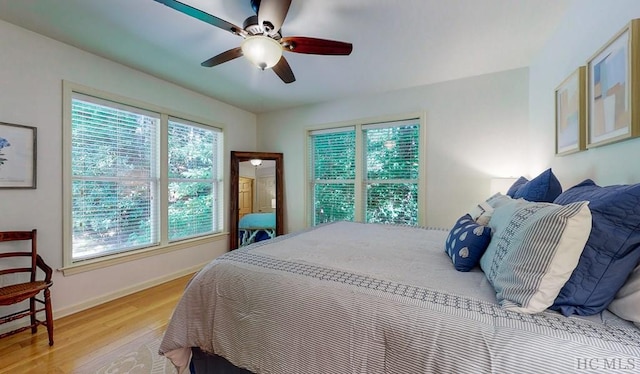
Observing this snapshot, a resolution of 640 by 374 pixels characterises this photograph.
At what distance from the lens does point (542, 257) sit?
832 millimetres

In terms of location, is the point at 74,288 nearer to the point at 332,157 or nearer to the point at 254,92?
the point at 254,92

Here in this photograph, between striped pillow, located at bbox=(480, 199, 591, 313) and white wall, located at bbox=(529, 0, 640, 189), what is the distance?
622 mm

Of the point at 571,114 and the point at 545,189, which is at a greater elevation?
the point at 571,114

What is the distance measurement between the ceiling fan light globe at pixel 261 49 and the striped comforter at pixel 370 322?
1.21m

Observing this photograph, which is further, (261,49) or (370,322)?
(261,49)

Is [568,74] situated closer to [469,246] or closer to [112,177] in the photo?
[469,246]

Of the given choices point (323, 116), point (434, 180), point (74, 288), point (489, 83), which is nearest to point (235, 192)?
point (323, 116)

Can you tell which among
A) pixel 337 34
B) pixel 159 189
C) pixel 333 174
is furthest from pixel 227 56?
pixel 333 174

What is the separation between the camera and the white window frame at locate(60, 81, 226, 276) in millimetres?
2301

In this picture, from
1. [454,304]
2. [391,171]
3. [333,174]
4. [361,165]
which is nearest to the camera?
[454,304]

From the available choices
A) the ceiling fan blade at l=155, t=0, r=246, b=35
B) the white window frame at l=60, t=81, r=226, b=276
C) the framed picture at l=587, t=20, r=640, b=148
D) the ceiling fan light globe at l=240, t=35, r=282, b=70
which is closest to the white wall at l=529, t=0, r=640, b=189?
the framed picture at l=587, t=20, r=640, b=148

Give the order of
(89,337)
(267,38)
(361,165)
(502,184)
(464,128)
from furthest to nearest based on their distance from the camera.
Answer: (361,165) < (464,128) < (502,184) < (89,337) < (267,38)

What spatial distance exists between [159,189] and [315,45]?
2497mm

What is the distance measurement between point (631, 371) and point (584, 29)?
1902 millimetres
